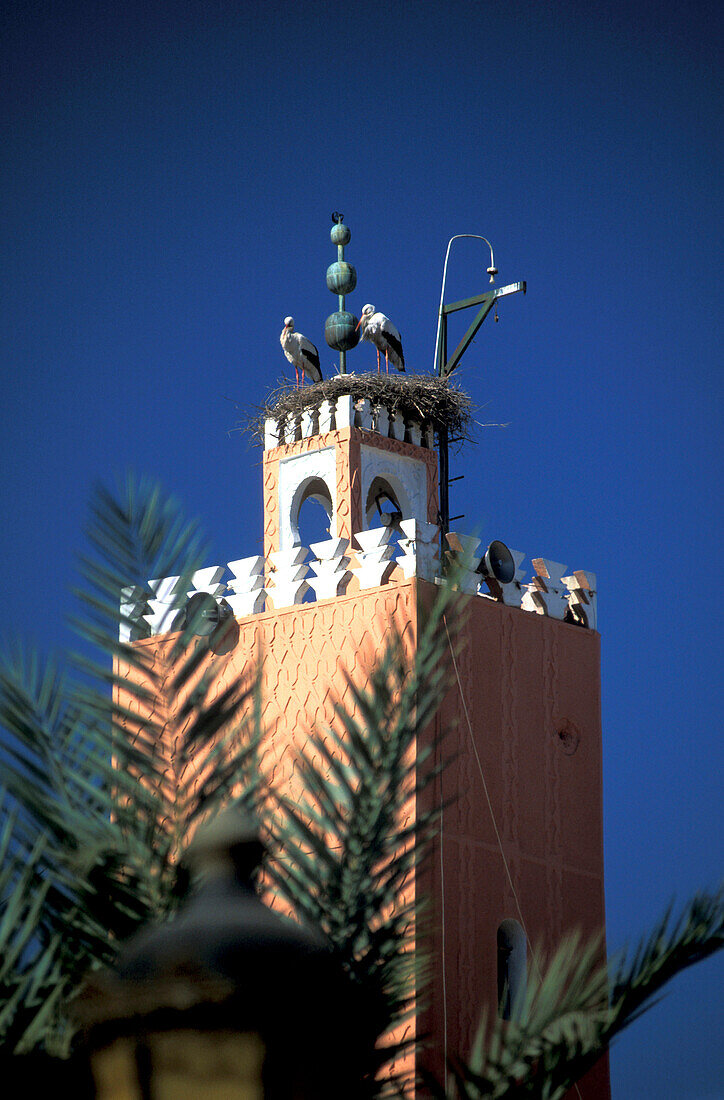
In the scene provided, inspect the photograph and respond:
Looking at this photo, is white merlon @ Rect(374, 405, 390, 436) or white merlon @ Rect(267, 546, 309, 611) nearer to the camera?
white merlon @ Rect(267, 546, 309, 611)

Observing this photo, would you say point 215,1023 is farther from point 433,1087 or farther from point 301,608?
point 301,608

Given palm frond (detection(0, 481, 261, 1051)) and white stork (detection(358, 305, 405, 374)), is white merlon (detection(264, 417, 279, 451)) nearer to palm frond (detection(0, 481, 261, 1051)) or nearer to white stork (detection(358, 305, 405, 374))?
white stork (detection(358, 305, 405, 374))

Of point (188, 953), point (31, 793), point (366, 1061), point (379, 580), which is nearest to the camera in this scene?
point (188, 953)

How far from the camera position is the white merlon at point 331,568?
1104 centimetres

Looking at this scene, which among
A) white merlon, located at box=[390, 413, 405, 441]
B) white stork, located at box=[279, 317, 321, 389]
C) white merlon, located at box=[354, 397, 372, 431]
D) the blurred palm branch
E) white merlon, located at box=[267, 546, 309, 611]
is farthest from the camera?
white stork, located at box=[279, 317, 321, 389]

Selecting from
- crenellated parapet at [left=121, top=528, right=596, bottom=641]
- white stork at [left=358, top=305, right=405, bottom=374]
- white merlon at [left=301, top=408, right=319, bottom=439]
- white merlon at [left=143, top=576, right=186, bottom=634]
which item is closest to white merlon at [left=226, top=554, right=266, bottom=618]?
crenellated parapet at [left=121, top=528, right=596, bottom=641]

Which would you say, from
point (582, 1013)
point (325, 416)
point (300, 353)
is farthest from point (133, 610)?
point (300, 353)

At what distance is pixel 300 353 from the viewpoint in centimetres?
1373

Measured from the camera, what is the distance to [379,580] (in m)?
10.8

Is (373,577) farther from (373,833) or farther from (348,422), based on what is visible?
(373,833)

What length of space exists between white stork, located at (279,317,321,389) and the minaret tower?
2.94 ft

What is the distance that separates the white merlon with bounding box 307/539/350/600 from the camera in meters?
11.0

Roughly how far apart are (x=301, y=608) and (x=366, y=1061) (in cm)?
959

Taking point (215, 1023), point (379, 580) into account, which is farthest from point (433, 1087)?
point (379, 580)
